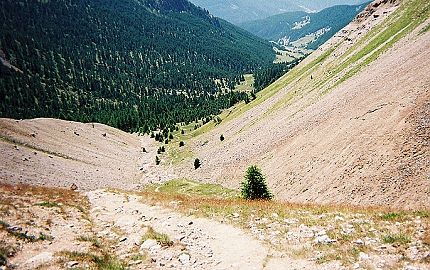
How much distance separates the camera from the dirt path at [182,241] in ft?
66.0

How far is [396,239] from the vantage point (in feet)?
60.5

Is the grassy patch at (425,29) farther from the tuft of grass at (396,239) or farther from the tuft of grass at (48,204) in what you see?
the tuft of grass at (48,204)

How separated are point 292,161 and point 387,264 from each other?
40.0 metres

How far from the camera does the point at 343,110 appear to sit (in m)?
60.4

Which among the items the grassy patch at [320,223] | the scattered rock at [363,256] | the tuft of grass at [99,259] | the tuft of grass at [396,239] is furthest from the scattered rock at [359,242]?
the tuft of grass at [99,259]

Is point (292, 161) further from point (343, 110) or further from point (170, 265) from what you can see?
point (170, 265)

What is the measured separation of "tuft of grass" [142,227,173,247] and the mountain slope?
68.6 feet

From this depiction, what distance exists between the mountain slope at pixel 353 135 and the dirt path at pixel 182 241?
1744 centimetres

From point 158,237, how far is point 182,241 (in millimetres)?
1927

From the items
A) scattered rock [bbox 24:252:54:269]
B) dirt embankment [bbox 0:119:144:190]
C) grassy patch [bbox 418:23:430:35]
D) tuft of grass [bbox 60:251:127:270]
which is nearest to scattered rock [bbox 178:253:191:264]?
tuft of grass [bbox 60:251:127:270]

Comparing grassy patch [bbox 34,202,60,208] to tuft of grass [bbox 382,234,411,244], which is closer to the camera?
tuft of grass [bbox 382,234,411,244]

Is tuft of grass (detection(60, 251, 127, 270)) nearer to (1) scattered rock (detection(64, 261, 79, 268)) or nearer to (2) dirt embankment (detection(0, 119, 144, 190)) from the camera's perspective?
(1) scattered rock (detection(64, 261, 79, 268))

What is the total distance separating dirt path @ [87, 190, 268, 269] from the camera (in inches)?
792

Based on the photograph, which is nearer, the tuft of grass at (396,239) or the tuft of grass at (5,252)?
the tuft of grass at (396,239)
